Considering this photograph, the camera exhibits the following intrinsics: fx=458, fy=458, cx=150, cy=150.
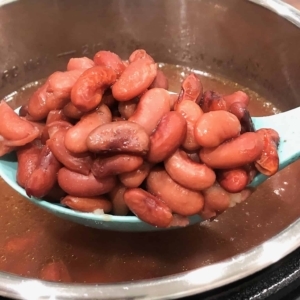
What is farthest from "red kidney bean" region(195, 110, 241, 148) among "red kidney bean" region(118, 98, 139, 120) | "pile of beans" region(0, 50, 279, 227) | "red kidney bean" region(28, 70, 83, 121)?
"red kidney bean" region(28, 70, 83, 121)

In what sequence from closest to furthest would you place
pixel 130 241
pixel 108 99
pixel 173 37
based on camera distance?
1. pixel 108 99
2. pixel 130 241
3. pixel 173 37

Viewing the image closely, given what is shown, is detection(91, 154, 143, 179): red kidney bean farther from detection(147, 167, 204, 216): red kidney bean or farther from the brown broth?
the brown broth

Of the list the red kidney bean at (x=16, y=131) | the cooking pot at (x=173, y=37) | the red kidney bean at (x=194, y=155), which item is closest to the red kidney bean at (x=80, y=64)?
the red kidney bean at (x=16, y=131)

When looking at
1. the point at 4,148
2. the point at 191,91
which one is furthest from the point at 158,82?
the point at 4,148

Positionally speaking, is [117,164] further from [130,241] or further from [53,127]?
[130,241]

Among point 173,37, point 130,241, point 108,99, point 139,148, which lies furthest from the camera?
point 173,37
